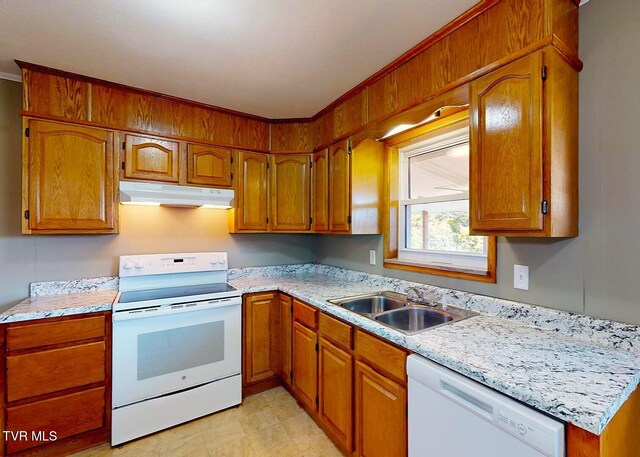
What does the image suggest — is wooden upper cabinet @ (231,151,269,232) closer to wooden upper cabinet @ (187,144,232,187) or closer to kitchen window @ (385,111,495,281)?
wooden upper cabinet @ (187,144,232,187)

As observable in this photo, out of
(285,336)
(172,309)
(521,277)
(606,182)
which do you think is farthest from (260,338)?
(606,182)

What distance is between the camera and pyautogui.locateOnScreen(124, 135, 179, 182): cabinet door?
→ 2244 mm

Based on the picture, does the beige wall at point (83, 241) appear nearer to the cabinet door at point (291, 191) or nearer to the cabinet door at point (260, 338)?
the cabinet door at point (291, 191)

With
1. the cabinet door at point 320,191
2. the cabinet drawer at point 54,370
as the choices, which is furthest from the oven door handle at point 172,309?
the cabinet door at point 320,191

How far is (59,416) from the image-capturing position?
1.79 metres

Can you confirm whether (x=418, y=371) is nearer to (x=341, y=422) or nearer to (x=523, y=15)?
(x=341, y=422)

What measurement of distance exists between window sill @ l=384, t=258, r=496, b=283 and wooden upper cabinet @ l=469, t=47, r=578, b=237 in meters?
0.41

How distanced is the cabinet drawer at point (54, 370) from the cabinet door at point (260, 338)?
97 cm

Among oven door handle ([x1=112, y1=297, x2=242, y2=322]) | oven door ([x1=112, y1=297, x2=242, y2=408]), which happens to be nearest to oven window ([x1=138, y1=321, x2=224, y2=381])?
oven door ([x1=112, y1=297, x2=242, y2=408])

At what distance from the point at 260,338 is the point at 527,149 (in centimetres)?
223

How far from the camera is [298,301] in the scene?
7.43 feet

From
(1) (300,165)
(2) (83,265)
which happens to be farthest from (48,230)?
(1) (300,165)

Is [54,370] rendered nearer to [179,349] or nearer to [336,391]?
[179,349]

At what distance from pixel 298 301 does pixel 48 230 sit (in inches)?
69.7
